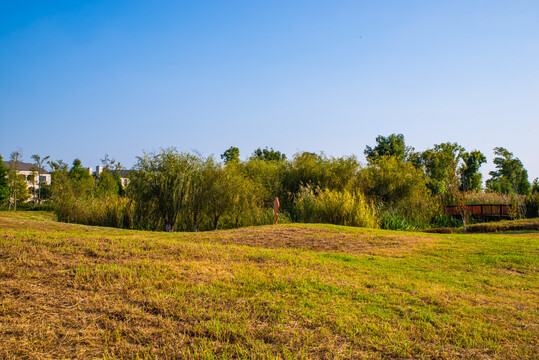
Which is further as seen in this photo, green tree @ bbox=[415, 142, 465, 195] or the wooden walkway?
green tree @ bbox=[415, 142, 465, 195]

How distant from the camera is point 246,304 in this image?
440cm

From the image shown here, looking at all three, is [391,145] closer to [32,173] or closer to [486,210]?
[486,210]

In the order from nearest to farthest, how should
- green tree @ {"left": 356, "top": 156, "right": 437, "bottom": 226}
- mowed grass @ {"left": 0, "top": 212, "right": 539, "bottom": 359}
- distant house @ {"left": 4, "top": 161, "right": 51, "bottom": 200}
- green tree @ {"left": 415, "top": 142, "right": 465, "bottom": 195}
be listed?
1. mowed grass @ {"left": 0, "top": 212, "right": 539, "bottom": 359}
2. green tree @ {"left": 356, "top": 156, "right": 437, "bottom": 226}
3. green tree @ {"left": 415, "top": 142, "right": 465, "bottom": 195}
4. distant house @ {"left": 4, "top": 161, "right": 51, "bottom": 200}

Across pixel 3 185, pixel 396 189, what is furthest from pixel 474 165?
pixel 3 185

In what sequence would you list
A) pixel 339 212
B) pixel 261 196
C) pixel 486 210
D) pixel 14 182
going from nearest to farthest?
pixel 339 212, pixel 261 196, pixel 486 210, pixel 14 182

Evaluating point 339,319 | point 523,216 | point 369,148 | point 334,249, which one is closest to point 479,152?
point 369,148

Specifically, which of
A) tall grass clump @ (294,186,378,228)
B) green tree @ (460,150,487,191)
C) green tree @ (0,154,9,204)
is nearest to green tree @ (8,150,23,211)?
green tree @ (0,154,9,204)

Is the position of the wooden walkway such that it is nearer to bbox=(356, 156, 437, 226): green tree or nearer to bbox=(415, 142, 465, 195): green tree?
bbox=(356, 156, 437, 226): green tree

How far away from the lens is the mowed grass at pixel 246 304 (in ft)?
11.3

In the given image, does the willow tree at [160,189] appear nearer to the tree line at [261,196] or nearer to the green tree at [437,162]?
the tree line at [261,196]

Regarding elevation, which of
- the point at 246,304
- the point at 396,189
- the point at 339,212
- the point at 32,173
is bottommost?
the point at 246,304

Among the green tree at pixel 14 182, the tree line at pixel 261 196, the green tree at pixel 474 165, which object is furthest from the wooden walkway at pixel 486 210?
the green tree at pixel 14 182

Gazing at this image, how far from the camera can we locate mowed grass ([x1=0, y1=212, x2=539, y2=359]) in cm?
343

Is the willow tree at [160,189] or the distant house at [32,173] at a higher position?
the distant house at [32,173]
